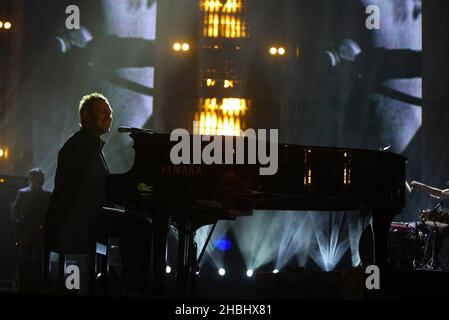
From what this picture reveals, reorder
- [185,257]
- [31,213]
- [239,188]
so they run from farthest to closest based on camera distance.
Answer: [31,213], [185,257], [239,188]

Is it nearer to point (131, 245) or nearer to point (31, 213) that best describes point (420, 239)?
point (31, 213)

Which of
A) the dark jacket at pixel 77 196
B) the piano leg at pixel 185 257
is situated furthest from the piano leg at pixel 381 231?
the dark jacket at pixel 77 196

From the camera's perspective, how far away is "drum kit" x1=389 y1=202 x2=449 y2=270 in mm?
7477

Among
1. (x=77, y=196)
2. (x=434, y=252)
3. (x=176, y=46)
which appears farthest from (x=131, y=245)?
(x=176, y=46)

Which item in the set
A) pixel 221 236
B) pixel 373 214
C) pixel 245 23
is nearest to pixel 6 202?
pixel 221 236

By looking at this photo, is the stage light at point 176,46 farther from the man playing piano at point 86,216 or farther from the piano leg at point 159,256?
the piano leg at point 159,256

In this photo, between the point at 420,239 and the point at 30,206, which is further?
the point at 420,239

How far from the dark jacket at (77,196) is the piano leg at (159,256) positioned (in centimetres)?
38

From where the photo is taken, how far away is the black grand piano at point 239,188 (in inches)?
179

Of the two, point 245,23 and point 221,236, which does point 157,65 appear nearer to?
point 245,23

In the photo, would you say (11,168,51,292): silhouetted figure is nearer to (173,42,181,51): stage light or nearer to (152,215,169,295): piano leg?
(152,215,169,295): piano leg

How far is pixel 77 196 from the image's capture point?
174 inches

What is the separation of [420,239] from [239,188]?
3670 mm

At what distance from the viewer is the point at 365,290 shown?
4895 mm
